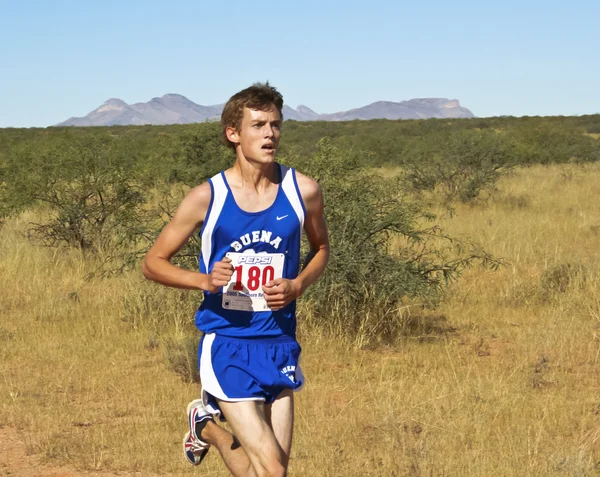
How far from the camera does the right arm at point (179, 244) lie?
3393mm

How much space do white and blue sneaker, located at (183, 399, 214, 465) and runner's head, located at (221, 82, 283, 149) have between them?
115 cm

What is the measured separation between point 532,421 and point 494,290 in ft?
14.1

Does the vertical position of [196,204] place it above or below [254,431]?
above

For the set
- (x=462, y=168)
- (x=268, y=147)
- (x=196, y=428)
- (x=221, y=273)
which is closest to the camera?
(x=221, y=273)

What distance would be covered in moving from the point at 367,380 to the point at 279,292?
370 centimetres

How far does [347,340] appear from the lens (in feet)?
25.7

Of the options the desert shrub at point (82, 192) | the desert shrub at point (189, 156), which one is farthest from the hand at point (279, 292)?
the desert shrub at point (189, 156)

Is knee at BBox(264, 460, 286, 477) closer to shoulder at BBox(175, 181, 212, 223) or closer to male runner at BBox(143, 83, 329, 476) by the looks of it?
male runner at BBox(143, 83, 329, 476)

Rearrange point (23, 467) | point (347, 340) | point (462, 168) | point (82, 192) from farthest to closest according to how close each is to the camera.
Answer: point (462, 168), point (82, 192), point (347, 340), point (23, 467)

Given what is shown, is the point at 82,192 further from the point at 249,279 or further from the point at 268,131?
Answer: the point at 249,279

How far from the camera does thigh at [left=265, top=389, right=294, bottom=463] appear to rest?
348 cm

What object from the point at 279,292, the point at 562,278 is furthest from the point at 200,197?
the point at 562,278

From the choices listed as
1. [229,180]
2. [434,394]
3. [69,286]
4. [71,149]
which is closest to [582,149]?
[71,149]

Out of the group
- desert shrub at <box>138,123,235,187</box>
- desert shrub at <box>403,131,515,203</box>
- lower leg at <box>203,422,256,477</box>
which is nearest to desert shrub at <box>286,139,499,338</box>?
lower leg at <box>203,422,256,477</box>
